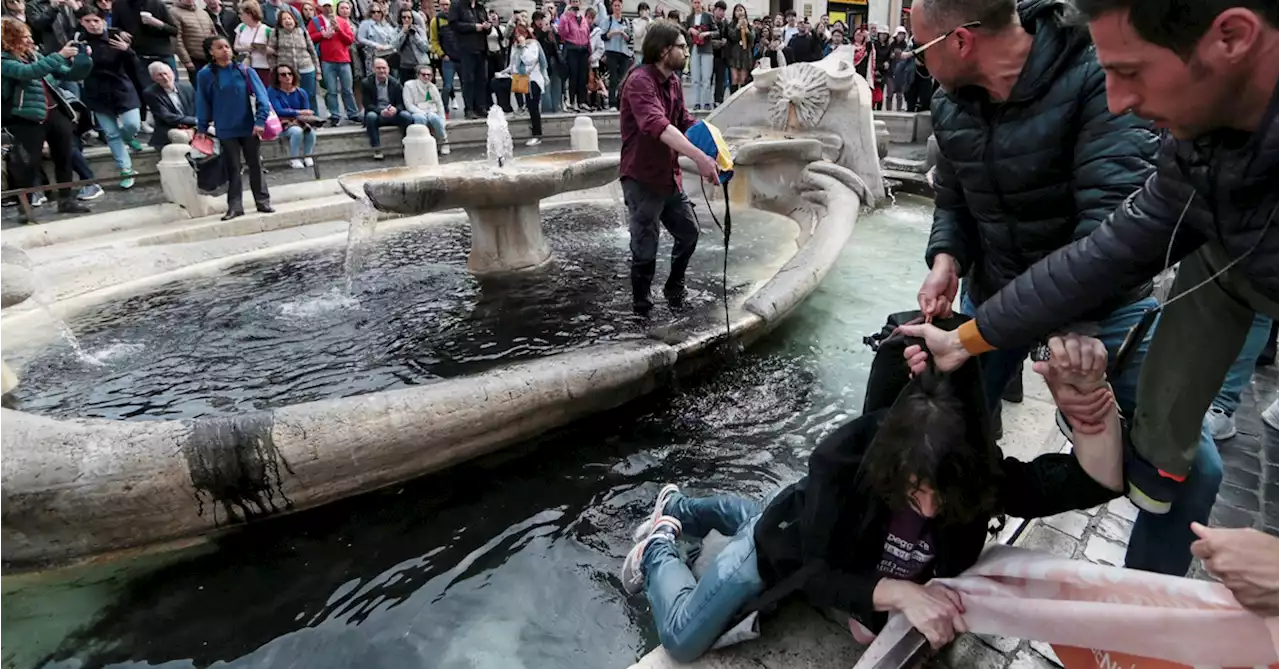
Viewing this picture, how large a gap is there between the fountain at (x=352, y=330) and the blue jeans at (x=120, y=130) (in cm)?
197

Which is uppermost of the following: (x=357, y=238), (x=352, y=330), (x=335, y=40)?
(x=335, y=40)

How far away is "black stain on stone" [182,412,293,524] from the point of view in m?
2.54

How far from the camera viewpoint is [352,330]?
4508mm

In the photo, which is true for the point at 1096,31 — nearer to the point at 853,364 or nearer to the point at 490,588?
the point at 490,588

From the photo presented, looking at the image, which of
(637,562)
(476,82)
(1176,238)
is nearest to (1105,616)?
(1176,238)

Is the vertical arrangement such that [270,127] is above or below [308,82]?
below

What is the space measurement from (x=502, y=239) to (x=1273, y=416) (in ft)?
14.8

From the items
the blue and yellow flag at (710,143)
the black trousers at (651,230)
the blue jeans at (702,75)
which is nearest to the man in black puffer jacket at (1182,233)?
the blue and yellow flag at (710,143)

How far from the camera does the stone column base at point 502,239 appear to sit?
561 centimetres

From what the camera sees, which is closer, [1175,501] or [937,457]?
[937,457]

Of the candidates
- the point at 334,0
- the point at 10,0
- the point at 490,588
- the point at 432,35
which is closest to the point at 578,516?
the point at 490,588

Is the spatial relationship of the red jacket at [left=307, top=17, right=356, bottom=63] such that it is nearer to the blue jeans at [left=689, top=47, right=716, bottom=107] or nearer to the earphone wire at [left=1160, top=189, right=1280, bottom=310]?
the blue jeans at [left=689, top=47, right=716, bottom=107]

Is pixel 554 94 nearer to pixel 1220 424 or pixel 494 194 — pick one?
pixel 494 194

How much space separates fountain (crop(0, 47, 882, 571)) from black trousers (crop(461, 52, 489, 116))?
4.31m
